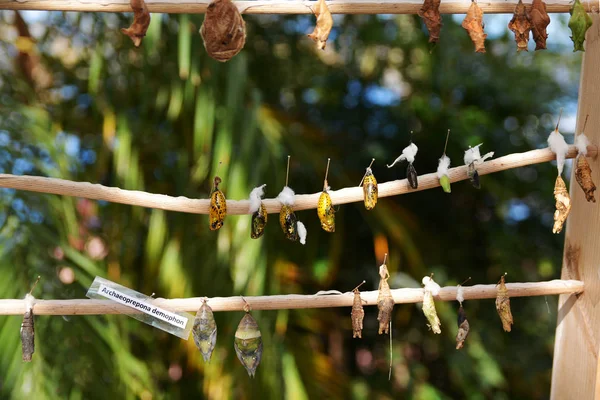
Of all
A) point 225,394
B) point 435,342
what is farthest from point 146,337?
point 435,342

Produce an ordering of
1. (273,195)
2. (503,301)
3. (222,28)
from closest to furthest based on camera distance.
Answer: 1. (222,28)
2. (503,301)
3. (273,195)

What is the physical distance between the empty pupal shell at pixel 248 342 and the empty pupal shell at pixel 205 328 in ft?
0.08

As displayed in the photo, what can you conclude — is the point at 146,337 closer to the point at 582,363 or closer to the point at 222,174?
the point at 222,174

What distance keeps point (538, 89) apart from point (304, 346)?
745 mm

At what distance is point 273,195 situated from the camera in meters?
0.98

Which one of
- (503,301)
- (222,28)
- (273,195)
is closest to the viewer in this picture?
(222,28)

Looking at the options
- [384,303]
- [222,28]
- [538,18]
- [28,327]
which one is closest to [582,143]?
[538,18]

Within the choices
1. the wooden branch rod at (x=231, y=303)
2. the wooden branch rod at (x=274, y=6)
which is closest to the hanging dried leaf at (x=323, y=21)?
the wooden branch rod at (x=274, y=6)

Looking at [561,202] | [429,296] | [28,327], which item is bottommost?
[28,327]

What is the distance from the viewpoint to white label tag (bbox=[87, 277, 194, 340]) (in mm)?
593

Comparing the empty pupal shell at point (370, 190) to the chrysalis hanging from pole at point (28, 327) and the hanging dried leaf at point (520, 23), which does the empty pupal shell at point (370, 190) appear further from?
the chrysalis hanging from pole at point (28, 327)

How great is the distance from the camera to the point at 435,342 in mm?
1234

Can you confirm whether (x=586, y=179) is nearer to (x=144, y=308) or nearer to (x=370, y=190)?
(x=370, y=190)

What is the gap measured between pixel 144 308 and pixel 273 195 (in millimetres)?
413
